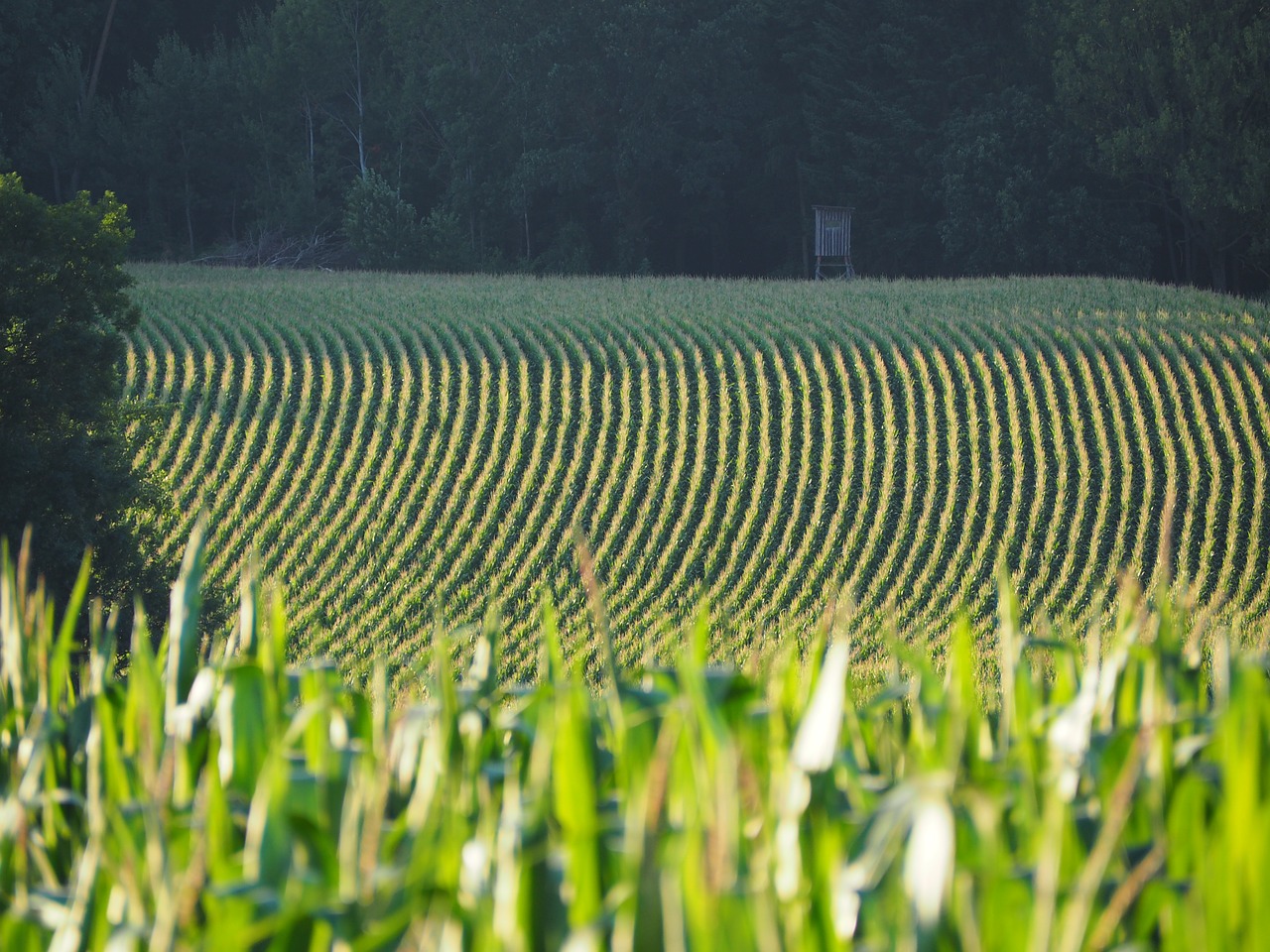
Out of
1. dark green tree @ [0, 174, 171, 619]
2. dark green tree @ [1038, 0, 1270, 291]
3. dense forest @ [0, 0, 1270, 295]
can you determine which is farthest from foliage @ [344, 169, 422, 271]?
dark green tree @ [0, 174, 171, 619]

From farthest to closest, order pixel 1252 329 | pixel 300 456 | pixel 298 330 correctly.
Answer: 1. pixel 298 330
2. pixel 1252 329
3. pixel 300 456

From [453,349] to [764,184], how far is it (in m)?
24.3

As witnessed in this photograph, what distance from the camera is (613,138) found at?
1757 inches

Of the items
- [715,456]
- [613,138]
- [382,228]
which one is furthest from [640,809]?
[613,138]

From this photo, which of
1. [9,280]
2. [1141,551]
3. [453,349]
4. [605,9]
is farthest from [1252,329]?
[605,9]

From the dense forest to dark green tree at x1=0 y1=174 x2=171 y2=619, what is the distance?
96.5 ft

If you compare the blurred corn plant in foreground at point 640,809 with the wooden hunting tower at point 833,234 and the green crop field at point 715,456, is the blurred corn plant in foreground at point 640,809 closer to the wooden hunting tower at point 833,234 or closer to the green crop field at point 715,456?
the green crop field at point 715,456

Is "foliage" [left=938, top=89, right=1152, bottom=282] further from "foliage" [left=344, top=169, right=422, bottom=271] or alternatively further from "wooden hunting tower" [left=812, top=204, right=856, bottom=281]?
"foliage" [left=344, top=169, right=422, bottom=271]

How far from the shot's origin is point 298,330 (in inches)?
995

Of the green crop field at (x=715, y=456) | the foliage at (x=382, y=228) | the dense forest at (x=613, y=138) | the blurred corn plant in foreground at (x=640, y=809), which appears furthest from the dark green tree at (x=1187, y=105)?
the blurred corn plant in foreground at (x=640, y=809)

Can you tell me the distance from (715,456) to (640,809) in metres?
17.5

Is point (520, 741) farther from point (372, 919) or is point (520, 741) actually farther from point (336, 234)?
point (336, 234)

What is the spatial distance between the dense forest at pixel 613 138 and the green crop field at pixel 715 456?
43.8 feet

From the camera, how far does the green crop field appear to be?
14.7m
